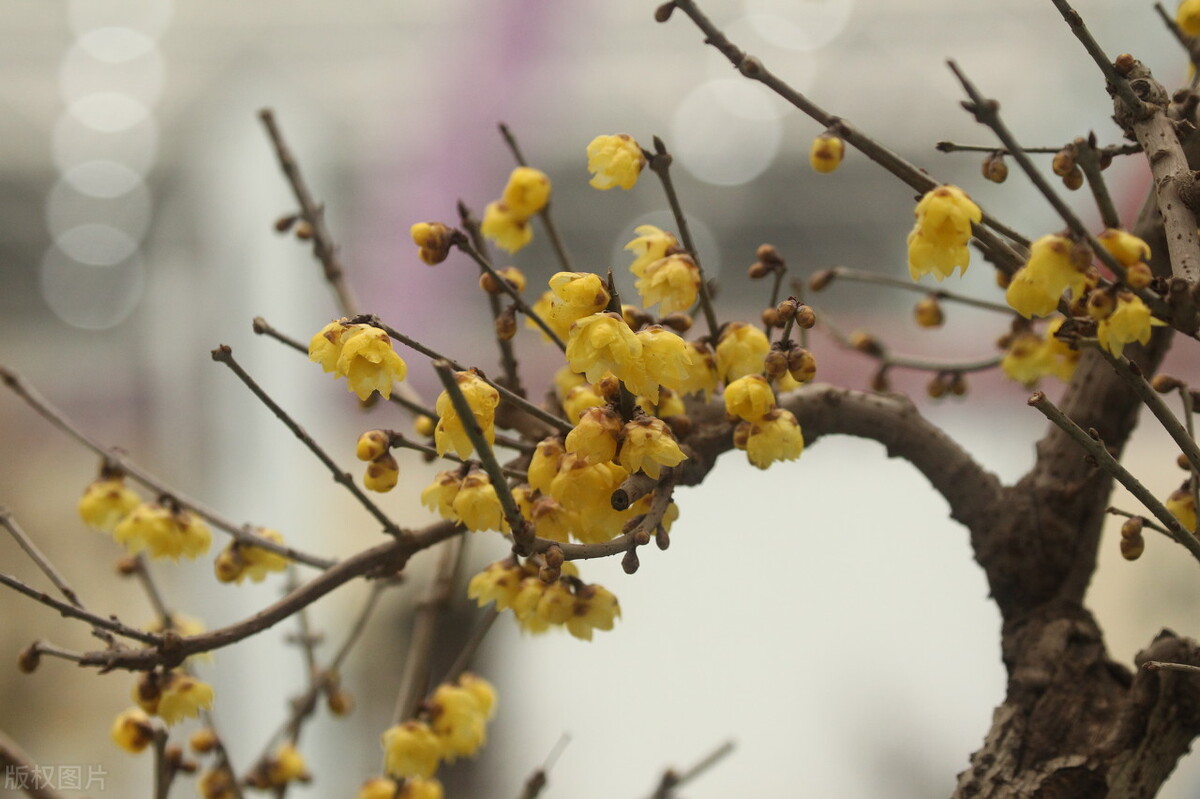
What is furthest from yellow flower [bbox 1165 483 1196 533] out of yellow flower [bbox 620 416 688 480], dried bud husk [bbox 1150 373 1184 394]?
yellow flower [bbox 620 416 688 480]

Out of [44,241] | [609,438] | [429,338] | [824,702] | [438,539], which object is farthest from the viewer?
[44,241]

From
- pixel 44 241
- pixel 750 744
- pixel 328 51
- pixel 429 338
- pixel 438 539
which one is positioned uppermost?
pixel 328 51

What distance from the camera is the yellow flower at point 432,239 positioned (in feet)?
1.71

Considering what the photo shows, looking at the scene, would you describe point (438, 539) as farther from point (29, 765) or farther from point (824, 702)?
point (824, 702)

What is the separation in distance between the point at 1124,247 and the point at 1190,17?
0.63 ft

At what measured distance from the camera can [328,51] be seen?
2275 mm

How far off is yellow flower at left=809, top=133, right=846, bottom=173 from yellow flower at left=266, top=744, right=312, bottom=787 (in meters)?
0.61

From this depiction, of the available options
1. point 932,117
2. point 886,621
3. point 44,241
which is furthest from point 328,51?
point 886,621

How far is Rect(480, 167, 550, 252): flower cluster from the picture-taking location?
24.4 inches

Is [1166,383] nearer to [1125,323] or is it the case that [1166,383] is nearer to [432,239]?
[1125,323]

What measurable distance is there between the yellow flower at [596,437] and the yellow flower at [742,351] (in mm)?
107

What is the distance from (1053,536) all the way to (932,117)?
170 centimetres

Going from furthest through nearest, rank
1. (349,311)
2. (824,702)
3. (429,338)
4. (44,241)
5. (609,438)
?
(44,241), (429,338), (824,702), (349,311), (609,438)

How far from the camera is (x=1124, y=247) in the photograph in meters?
0.42
